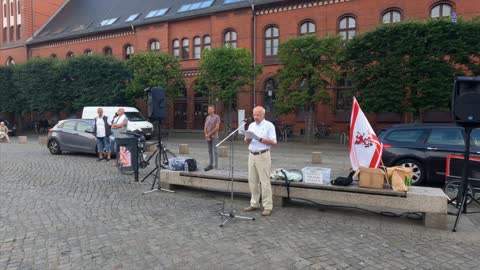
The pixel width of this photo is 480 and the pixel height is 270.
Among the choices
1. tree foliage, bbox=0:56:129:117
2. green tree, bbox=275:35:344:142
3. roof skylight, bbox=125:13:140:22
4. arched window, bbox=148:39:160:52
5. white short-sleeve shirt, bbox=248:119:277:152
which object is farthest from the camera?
roof skylight, bbox=125:13:140:22

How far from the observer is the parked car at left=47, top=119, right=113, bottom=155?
48.5ft

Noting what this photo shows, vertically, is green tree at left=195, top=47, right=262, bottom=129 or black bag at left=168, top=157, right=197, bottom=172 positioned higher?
green tree at left=195, top=47, right=262, bottom=129

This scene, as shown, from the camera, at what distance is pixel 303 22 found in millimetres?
27938

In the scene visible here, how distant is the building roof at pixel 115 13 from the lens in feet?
105

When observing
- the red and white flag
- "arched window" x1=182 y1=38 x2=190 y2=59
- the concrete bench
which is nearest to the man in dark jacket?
the concrete bench

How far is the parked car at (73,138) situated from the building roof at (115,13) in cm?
1820

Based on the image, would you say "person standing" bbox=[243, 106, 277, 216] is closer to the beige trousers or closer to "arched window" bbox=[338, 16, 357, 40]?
the beige trousers

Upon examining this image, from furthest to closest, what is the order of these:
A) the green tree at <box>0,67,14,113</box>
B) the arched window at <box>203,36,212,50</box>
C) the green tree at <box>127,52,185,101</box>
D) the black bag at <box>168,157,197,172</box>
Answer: the green tree at <box>0,67,14,113</box> < the arched window at <box>203,36,212,50</box> < the green tree at <box>127,52,185,101</box> < the black bag at <box>168,157,197,172</box>

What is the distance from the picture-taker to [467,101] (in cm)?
621

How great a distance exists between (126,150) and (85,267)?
602 cm

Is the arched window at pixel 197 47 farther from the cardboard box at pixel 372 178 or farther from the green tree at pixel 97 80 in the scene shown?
the cardboard box at pixel 372 178

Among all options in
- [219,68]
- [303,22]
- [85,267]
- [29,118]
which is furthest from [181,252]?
[29,118]

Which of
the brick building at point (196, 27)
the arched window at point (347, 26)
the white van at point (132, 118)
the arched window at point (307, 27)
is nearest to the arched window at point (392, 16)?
the brick building at point (196, 27)

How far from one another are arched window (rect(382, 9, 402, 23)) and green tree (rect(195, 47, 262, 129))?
355 inches
